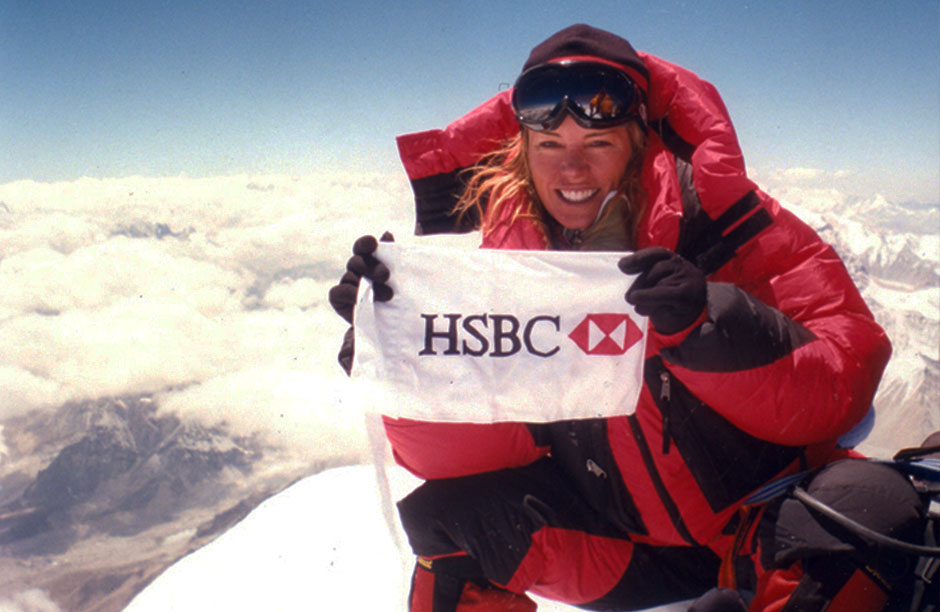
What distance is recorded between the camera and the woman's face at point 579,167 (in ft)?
7.50

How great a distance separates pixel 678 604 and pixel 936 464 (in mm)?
1491

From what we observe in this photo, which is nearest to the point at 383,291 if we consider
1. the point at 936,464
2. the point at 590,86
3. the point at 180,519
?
the point at 590,86

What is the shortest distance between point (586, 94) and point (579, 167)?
33 cm

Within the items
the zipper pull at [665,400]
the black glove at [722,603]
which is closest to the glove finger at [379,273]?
the zipper pull at [665,400]

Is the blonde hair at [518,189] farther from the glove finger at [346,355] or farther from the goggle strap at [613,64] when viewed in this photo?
the glove finger at [346,355]

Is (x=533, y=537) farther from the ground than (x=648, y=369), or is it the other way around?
(x=648, y=369)

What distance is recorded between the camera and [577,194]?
2.29m

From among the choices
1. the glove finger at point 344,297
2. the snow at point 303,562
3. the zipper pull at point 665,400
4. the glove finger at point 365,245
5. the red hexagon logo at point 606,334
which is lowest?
the snow at point 303,562

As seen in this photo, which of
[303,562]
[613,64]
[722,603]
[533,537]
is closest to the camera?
[722,603]

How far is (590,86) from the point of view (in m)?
2.26

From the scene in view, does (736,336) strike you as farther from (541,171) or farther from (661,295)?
(541,171)

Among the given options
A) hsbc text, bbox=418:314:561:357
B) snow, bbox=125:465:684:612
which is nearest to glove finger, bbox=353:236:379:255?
hsbc text, bbox=418:314:561:357

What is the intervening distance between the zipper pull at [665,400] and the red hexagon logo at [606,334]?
26 centimetres

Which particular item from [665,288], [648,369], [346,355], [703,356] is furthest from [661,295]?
[346,355]
